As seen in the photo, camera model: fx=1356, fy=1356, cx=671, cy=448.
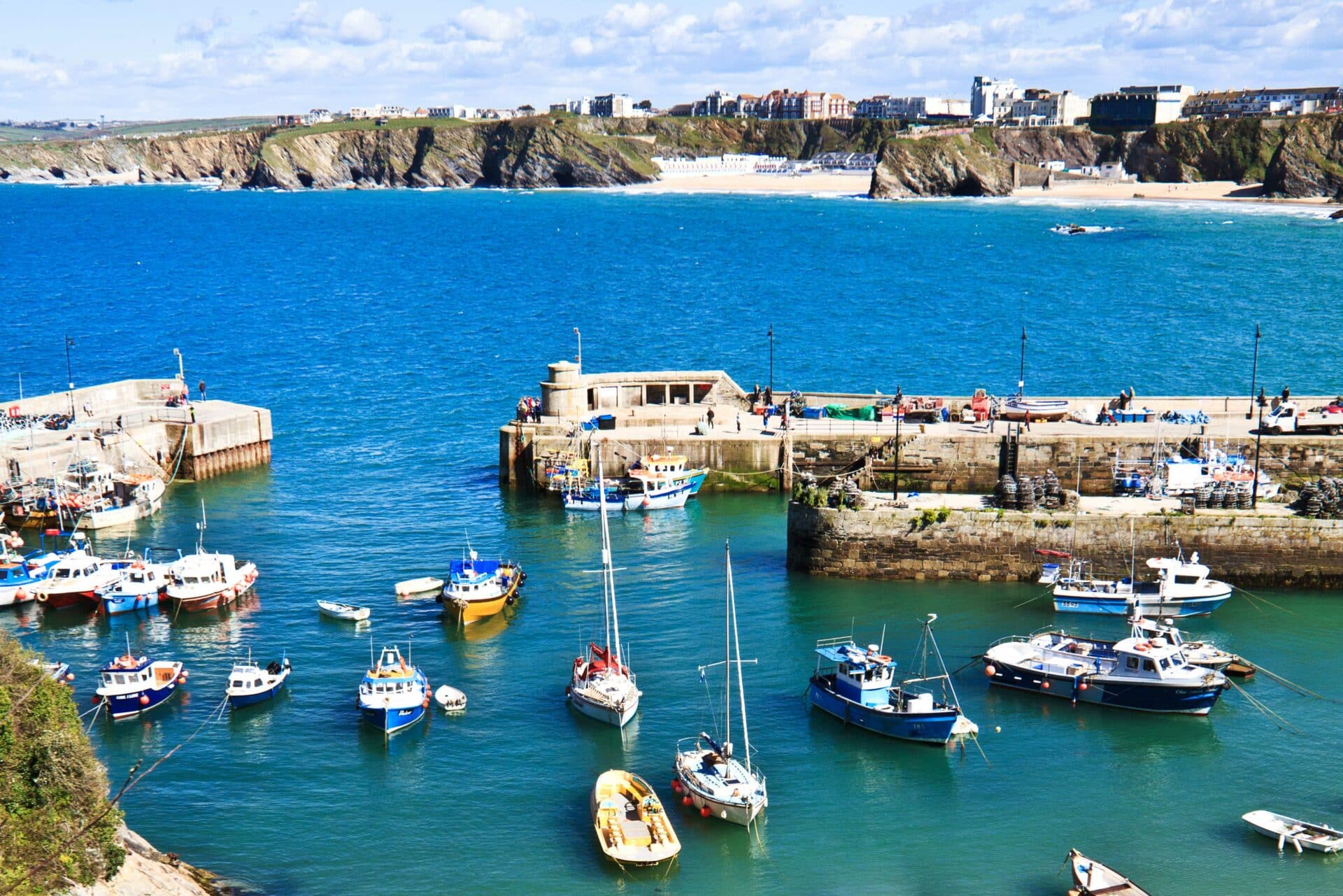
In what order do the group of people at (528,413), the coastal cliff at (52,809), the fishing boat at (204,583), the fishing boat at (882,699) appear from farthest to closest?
the group of people at (528,413), the fishing boat at (204,583), the fishing boat at (882,699), the coastal cliff at (52,809)

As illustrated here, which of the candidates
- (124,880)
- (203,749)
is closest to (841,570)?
(203,749)

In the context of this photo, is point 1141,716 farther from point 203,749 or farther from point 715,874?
point 203,749

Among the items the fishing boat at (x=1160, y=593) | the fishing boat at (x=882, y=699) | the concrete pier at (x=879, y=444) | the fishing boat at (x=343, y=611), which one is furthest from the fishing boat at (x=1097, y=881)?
the concrete pier at (x=879, y=444)

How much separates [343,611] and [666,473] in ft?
61.6

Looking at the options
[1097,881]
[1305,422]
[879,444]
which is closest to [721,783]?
[1097,881]

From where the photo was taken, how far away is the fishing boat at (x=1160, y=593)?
161 ft

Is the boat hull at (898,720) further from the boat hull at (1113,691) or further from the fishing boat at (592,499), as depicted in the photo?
the fishing boat at (592,499)

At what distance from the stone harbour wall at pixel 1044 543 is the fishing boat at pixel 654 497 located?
10.4 meters

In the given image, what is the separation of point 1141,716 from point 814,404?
31975mm

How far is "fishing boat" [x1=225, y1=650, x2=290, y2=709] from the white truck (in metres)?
45.5

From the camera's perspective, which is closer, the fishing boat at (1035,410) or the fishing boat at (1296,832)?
the fishing boat at (1296,832)

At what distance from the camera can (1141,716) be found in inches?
1663

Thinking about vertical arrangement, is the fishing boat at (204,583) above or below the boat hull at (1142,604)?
above

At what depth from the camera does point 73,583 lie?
50375mm
